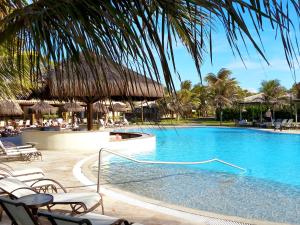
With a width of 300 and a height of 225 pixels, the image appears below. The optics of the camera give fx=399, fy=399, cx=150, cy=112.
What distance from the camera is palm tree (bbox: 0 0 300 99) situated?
3.87ft

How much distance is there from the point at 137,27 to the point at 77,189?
19.5 feet

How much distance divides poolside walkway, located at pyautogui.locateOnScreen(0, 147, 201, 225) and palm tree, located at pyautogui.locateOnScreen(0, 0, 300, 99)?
137 inches

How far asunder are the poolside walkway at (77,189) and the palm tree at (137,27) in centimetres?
349

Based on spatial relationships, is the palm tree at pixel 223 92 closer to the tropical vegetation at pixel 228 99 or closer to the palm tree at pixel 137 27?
the tropical vegetation at pixel 228 99

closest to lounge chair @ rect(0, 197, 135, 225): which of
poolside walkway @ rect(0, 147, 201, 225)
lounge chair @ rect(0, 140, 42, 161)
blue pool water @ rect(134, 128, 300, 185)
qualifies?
poolside walkway @ rect(0, 147, 201, 225)

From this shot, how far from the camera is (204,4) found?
122 cm

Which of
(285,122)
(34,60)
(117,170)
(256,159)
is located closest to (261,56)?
(34,60)

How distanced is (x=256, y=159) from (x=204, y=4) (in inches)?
532

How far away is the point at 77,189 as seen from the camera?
6.97m

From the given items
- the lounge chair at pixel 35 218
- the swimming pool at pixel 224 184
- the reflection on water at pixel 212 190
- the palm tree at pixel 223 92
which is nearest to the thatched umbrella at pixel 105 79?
the lounge chair at pixel 35 218

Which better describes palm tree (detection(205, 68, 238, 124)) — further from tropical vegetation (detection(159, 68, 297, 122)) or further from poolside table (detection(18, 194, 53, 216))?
poolside table (detection(18, 194, 53, 216))

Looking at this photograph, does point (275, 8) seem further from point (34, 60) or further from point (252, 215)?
point (252, 215)

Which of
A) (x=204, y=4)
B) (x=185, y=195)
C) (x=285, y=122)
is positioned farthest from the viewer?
(x=285, y=122)

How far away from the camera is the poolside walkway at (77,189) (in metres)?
4.84
